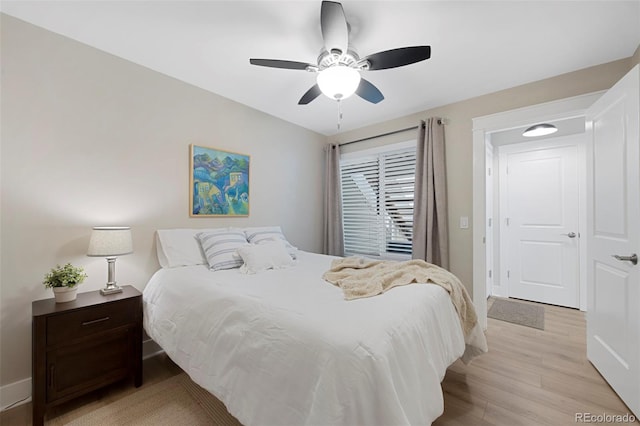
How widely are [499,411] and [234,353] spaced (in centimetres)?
172

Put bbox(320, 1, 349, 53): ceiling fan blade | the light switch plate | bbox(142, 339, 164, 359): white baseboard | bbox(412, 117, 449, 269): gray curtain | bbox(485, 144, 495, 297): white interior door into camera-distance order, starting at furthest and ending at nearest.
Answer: bbox(485, 144, 495, 297): white interior door < bbox(412, 117, 449, 269): gray curtain < the light switch plate < bbox(142, 339, 164, 359): white baseboard < bbox(320, 1, 349, 53): ceiling fan blade

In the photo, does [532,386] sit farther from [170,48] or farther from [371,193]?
[170,48]

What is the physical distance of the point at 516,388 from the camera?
191 centimetres

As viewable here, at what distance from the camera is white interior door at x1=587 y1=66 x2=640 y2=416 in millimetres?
1690

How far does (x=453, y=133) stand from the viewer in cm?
309

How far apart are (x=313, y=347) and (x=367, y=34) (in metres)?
2.08

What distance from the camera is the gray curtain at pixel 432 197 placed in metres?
3.06

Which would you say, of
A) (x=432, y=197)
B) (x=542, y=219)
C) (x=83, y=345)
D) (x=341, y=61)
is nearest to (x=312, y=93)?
(x=341, y=61)

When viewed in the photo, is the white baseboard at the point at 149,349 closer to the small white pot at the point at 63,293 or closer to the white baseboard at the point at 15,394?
the white baseboard at the point at 15,394

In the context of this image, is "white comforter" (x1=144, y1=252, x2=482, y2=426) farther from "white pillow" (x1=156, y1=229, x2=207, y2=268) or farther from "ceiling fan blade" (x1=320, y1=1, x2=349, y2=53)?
"ceiling fan blade" (x1=320, y1=1, x2=349, y2=53)

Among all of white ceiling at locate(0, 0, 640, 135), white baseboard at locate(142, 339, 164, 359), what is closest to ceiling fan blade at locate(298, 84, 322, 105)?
white ceiling at locate(0, 0, 640, 135)

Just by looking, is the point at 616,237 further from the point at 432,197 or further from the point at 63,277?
the point at 63,277

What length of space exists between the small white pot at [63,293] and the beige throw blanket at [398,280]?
1.75 metres

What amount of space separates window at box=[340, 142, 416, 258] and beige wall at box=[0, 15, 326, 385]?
6.63ft
